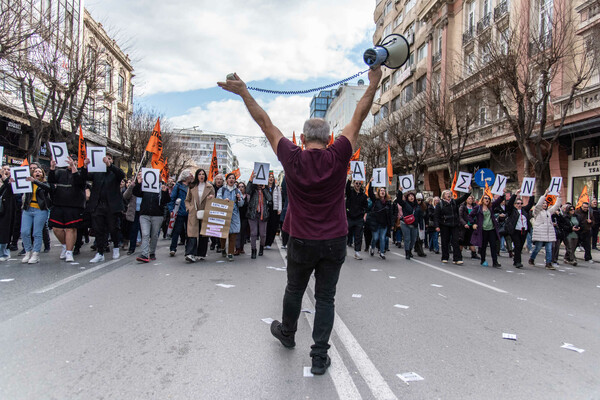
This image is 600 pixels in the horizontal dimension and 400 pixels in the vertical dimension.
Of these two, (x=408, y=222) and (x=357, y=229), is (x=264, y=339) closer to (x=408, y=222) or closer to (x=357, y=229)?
(x=357, y=229)

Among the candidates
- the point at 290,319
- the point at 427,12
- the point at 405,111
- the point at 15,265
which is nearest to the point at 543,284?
the point at 290,319

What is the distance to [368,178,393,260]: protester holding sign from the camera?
1059 centimetres

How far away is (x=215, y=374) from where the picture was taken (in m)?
3.00

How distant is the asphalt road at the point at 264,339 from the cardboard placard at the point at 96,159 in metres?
2.00

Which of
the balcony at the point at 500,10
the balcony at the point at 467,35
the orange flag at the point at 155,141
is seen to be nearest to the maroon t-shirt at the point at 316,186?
the orange flag at the point at 155,141

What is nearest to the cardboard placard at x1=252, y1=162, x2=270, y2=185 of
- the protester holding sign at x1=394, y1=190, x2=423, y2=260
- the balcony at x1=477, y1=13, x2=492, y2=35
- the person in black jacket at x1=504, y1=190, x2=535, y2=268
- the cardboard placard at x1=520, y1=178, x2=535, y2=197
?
the protester holding sign at x1=394, y1=190, x2=423, y2=260

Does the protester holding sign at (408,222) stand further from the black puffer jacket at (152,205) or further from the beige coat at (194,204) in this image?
the black puffer jacket at (152,205)

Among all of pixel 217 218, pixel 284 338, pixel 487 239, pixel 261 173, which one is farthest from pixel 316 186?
pixel 487 239

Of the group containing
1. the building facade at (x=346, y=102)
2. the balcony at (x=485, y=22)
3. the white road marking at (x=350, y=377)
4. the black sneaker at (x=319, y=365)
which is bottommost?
the white road marking at (x=350, y=377)

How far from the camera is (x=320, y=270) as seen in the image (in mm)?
3174

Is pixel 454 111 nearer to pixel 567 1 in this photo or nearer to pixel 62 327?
pixel 567 1

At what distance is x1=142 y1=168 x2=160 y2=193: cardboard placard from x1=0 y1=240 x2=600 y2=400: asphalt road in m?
1.96

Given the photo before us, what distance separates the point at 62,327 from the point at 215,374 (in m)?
1.95

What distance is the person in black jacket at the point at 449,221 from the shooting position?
10.2 metres
